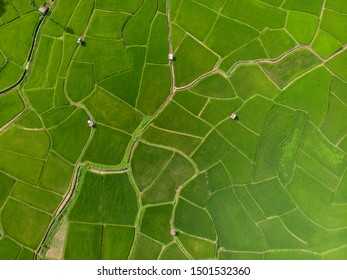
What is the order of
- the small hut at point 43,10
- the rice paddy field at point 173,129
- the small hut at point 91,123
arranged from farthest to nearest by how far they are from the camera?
1. the small hut at point 43,10
2. the small hut at point 91,123
3. the rice paddy field at point 173,129

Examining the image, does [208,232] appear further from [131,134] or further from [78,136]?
[78,136]

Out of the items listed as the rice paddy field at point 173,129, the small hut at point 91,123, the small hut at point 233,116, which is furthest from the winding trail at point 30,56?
the small hut at point 233,116

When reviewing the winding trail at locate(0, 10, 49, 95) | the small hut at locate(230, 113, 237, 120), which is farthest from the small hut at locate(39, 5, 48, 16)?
the small hut at locate(230, 113, 237, 120)

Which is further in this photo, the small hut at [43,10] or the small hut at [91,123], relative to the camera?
the small hut at [43,10]

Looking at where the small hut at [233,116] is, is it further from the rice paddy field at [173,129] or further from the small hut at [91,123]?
the small hut at [91,123]

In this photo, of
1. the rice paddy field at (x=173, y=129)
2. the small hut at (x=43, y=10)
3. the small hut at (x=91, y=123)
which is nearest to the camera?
the rice paddy field at (x=173, y=129)

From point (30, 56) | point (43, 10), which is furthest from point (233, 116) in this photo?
point (43, 10)

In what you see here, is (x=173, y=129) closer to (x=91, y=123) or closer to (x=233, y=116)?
(x=233, y=116)

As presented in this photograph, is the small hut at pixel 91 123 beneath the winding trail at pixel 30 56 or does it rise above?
beneath

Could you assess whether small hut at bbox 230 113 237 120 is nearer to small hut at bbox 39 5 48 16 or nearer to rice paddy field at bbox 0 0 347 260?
rice paddy field at bbox 0 0 347 260
